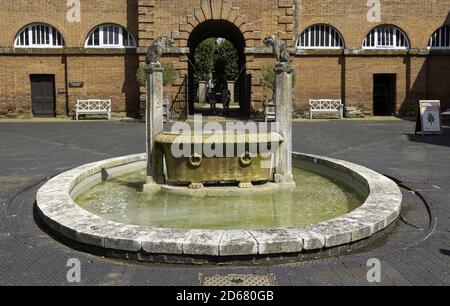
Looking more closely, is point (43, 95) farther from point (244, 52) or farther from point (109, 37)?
point (244, 52)

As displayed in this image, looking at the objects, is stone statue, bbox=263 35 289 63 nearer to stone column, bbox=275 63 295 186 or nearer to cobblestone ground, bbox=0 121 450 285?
stone column, bbox=275 63 295 186

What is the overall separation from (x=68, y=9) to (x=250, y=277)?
22.4 m

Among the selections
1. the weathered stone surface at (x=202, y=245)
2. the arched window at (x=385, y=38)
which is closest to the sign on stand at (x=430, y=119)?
the arched window at (x=385, y=38)

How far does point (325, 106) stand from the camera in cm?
2495

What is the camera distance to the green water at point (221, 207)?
19.9ft

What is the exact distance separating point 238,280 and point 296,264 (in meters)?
0.68

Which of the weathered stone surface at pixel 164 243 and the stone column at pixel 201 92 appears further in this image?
the stone column at pixel 201 92

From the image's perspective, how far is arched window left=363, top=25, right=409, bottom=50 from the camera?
2503 cm

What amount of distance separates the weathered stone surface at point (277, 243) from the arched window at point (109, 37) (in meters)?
21.0

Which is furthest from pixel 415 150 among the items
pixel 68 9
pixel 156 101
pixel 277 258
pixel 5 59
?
pixel 5 59

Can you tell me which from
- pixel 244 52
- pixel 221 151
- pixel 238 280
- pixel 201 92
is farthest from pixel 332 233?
pixel 201 92

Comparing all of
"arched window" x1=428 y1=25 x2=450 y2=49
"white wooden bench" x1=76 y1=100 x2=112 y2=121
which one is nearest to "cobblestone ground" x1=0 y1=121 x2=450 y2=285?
"white wooden bench" x1=76 y1=100 x2=112 y2=121

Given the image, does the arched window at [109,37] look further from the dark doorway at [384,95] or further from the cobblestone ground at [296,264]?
the dark doorway at [384,95]

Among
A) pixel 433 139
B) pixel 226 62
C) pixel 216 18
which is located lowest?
pixel 433 139
